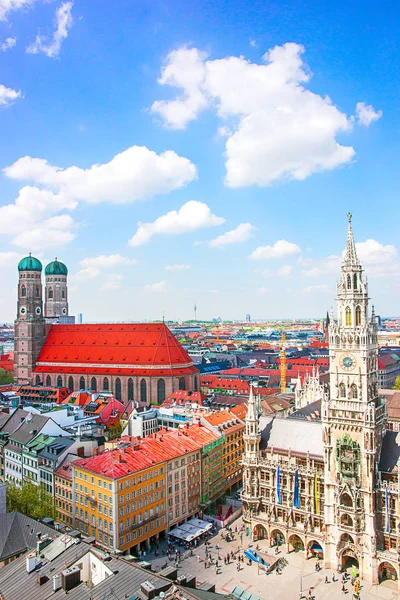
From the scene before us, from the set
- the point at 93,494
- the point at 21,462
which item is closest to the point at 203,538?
the point at 93,494

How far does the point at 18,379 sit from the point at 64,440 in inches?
3911

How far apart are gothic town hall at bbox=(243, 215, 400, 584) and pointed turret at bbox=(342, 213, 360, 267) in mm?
132

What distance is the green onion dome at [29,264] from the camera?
184125 millimetres

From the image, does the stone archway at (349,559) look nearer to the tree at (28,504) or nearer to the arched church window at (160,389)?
the tree at (28,504)

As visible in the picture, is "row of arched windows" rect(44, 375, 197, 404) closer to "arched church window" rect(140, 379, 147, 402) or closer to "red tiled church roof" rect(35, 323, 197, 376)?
"arched church window" rect(140, 379, 147, 402)

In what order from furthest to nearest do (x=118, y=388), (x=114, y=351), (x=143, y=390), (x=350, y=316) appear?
(x=114, y=351) → (x=118, y=388) → (x=143, y=390) → (x=350, y=316)

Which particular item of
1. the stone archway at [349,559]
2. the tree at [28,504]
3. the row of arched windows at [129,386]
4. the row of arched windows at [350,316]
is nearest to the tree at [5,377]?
the row of arched windows at [129,386]

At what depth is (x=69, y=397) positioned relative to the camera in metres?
140

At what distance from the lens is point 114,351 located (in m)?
164

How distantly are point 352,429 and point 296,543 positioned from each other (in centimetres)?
1883

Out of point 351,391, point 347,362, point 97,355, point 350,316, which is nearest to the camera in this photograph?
point 351,391

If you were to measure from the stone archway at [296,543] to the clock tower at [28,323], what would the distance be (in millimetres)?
122154

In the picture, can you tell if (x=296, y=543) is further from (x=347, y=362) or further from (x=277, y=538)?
(x=347, y=362)

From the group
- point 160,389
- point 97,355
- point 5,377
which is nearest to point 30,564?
point 160,389
